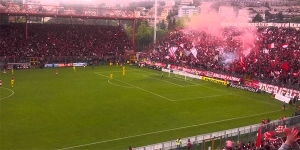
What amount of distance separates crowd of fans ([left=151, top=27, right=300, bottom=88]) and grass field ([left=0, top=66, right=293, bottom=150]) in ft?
16.3

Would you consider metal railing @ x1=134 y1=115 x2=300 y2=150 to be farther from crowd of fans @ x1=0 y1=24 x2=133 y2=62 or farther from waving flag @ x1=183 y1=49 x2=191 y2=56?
crowd of fans @ x1=0 y1=24 x2=133 y2=62

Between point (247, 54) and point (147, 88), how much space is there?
48.6 feet

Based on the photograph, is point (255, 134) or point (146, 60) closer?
point (255, 134)

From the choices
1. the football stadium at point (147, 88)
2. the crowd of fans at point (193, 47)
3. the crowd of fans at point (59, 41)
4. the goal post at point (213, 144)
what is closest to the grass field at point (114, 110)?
the football stadium at point (147, 88)

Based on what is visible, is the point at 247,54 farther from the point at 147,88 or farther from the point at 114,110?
the point at 114,110

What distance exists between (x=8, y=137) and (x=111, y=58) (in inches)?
1564

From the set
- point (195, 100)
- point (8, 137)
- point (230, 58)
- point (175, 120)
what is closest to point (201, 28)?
point (230, 58)

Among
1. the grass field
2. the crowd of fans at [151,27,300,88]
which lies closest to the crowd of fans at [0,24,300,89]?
the crowd of fans at [151,27,300,88]

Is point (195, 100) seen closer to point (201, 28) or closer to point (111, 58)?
point (201, 28)

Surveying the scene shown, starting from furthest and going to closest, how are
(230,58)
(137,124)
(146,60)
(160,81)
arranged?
1. (146,60)
2. (230,58)
3. (160,81)
4. (137,124)

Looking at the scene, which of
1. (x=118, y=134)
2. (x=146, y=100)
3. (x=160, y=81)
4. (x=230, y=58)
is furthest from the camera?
(x=230, y=58)

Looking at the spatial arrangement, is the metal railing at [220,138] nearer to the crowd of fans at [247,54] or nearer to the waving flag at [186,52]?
the crowd of fans at [247,54]

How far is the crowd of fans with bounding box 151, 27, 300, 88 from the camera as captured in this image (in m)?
39.0

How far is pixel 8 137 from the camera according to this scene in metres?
20.0
